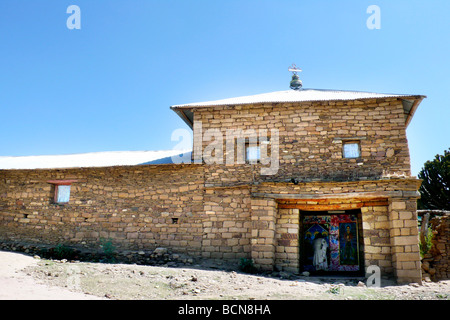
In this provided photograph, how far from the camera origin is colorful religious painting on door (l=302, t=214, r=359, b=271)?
11.3 metres

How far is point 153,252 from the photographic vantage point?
10734 mm

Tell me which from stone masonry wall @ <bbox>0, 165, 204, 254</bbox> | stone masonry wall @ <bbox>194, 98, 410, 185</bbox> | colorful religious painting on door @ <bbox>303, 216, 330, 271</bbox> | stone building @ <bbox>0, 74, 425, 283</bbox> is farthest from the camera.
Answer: colorful religious painting on door @ <bbox>303, 216, 330, 271</bbox>

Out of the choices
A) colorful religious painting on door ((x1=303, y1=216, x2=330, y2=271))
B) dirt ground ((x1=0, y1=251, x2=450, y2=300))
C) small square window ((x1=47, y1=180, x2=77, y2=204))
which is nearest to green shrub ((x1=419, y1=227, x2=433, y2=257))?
colorful religious painting on door ((x1=303, y1=216, x2=330, y2=271))

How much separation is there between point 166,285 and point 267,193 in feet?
12.6

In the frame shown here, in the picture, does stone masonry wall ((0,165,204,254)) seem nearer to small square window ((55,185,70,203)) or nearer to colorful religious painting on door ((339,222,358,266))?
small square window ((55,185,70,203))

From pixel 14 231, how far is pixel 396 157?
1213 cm

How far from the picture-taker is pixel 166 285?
25.6ft

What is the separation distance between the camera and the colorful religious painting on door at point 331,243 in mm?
11305

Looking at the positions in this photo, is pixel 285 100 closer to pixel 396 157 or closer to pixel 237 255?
pixel 396 157

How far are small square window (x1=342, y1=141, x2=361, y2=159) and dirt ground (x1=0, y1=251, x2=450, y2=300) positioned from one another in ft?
11.3

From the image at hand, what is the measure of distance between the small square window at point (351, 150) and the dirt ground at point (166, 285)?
3457 millimetres

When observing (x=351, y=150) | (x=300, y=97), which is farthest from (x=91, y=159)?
(x=351, y=150)

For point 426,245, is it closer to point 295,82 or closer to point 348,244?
point 348,244
